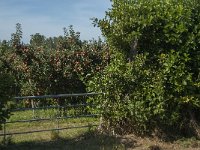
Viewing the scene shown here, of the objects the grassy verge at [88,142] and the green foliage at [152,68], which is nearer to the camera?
the grassy verge at [88,142]

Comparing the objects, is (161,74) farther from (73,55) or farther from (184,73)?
(73,55)

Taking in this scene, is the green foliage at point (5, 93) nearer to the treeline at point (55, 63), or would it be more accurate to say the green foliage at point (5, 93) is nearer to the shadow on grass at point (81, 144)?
the shadow on grass at point (81, 144)

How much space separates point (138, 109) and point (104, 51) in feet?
20.6

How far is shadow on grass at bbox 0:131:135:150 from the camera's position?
32.6ft

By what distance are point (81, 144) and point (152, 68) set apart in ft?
8.10

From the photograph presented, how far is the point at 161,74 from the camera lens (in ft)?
33.8

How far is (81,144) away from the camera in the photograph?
10.3 metres

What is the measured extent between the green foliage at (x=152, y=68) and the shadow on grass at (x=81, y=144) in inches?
20.5

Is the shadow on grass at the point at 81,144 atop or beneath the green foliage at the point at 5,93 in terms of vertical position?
beneath

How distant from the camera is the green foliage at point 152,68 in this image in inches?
405

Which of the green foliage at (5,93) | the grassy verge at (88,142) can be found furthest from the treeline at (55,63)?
the green foliage at (5,93)

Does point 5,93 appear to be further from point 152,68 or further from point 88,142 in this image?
point 152,68

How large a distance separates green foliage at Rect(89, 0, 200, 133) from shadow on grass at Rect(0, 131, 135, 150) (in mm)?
521

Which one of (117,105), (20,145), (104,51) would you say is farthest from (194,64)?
(104,51)
